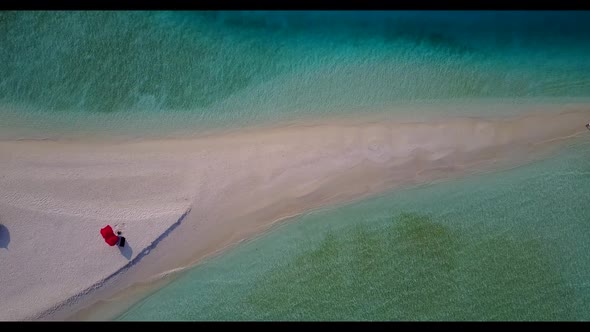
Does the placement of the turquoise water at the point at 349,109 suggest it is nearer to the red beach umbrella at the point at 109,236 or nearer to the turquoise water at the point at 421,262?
the turquoise water at the point at 421,262

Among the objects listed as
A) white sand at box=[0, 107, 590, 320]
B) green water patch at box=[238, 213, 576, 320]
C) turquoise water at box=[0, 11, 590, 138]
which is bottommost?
green water patch at box=[238, 213, 576, 320]

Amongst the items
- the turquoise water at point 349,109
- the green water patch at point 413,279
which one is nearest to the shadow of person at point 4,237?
the turquoise water at point 349,109

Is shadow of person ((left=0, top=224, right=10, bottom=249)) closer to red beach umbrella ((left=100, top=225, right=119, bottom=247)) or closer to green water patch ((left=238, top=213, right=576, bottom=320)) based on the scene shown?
red beach umbrella ((left=100, top=225, right=119, bottom=247))

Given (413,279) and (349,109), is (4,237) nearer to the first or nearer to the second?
(349,109)

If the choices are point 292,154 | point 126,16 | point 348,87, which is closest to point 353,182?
point 292,154

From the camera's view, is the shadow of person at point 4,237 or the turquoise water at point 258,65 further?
the turquoise water at point 258,65

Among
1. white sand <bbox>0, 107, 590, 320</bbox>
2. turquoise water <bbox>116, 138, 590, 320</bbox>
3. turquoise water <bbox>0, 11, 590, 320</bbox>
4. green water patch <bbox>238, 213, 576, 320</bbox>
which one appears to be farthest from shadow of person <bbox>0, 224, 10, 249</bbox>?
green water patch <bbox>238, 213, 576, 320</bbox>
